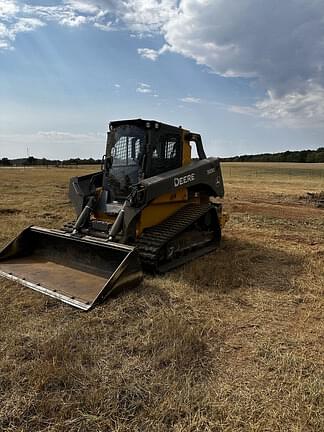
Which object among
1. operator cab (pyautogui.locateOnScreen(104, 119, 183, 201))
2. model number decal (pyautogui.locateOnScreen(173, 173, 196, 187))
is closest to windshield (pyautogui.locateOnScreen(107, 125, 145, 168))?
operator cab (pyautogui.locateOnScreen(104, 119, 183, 201))

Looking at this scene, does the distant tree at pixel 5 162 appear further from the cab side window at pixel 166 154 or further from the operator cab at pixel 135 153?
the cab side window at pixel 166 154

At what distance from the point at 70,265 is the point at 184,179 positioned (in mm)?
2443

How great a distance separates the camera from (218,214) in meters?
8.05

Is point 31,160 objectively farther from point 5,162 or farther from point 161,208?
point 161,208

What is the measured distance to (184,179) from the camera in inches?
266

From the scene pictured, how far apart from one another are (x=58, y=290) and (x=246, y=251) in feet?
12.7

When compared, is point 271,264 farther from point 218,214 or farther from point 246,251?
point 218,214

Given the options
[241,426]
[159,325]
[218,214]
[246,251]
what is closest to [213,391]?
[241,426]

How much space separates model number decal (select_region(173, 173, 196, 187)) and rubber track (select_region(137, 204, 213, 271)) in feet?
1.89

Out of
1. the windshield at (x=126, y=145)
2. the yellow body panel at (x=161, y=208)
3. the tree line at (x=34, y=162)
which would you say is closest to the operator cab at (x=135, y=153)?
the windshield at (x=126, y=145)

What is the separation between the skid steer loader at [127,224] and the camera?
→ 5246mm

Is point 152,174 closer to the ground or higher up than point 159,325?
higher up

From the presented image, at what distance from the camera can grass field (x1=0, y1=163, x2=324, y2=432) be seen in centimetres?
268

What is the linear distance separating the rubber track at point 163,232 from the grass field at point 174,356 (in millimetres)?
316
